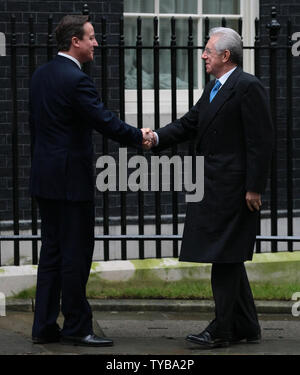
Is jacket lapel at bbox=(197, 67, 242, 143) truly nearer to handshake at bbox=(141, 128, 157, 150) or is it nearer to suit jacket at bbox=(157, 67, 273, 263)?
suit jacket at bbox=(157, 67, 273, 263)

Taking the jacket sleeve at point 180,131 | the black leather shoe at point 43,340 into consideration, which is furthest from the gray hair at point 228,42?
the black leather shoe at point 43,340

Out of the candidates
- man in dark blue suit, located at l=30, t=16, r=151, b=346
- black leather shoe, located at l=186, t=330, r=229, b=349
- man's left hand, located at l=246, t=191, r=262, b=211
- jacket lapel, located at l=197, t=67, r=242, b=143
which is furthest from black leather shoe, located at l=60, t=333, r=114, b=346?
jacket lapel, located at l=197, t=67, r=242, b=143

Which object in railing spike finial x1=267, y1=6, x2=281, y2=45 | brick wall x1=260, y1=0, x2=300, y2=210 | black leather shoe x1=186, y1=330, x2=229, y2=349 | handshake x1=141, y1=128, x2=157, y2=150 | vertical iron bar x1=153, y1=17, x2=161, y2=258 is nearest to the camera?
black leather shoe x1=186, y1=330, x2=229, y2=349

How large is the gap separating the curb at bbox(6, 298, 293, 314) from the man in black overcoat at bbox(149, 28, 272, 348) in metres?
1.19

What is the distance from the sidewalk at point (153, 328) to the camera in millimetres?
6766

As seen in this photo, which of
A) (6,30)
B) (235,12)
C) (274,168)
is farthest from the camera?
(235,12)

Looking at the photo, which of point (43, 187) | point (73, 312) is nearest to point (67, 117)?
point (43, 187)

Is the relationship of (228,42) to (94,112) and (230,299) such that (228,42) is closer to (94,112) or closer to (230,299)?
(94,112)

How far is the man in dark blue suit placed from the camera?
663cm

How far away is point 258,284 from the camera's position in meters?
8.57

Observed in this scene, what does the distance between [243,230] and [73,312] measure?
44.7 inches

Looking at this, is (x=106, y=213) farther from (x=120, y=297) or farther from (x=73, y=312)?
(x=73, y=312)

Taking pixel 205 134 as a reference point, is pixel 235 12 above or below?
above

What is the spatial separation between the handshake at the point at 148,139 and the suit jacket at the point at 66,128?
20 centimetres
